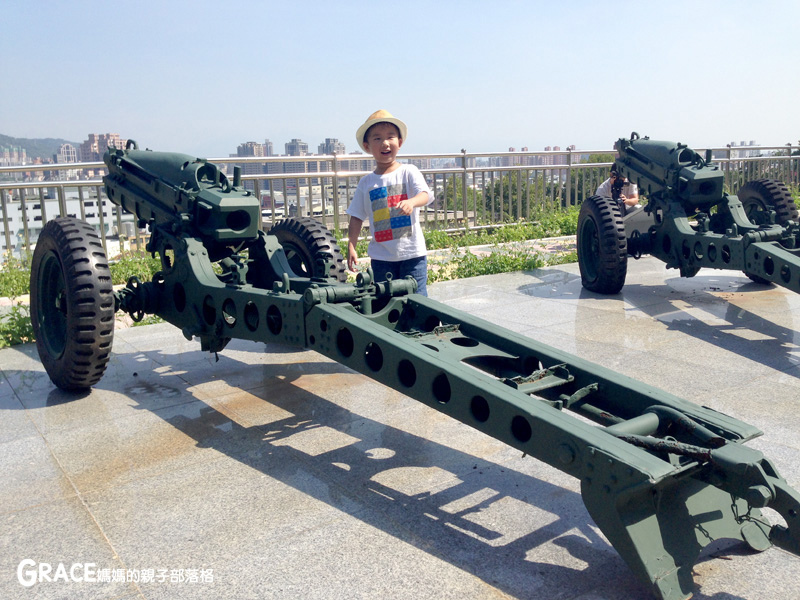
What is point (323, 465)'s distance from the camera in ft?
12.3

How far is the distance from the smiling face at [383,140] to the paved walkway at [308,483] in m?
1.50

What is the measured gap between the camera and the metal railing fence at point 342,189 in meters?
8.90

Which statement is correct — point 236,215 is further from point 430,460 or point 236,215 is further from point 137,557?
point 137,557

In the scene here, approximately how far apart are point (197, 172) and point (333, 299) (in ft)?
6.11

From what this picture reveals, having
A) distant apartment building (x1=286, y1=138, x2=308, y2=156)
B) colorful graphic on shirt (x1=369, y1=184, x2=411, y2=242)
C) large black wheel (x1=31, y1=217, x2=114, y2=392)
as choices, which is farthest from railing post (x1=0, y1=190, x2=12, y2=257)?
distant apartment building (x1=286, y1=138, x2=308, y2=156)

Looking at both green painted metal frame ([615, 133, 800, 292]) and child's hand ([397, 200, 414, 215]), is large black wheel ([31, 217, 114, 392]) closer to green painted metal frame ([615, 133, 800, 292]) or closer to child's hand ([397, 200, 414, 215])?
child's hand ([397, 200, 414, 215])

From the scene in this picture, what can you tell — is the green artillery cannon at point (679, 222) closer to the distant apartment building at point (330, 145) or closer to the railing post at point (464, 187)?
the railing post at point (464, 187)

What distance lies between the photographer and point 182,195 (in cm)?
504

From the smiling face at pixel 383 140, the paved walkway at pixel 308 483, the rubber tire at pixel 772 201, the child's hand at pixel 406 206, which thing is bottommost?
the paved walkway at pixel 308 483

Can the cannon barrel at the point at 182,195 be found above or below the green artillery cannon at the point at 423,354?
above

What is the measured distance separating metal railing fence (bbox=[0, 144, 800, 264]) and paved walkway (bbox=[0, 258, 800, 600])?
134 inches

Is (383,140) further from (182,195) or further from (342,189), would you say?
(342,189)

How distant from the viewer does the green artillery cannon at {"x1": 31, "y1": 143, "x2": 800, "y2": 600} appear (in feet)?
8.30

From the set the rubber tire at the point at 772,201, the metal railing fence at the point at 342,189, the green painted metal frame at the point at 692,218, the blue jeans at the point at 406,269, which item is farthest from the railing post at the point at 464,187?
the blue jeans at the point at 406,269
